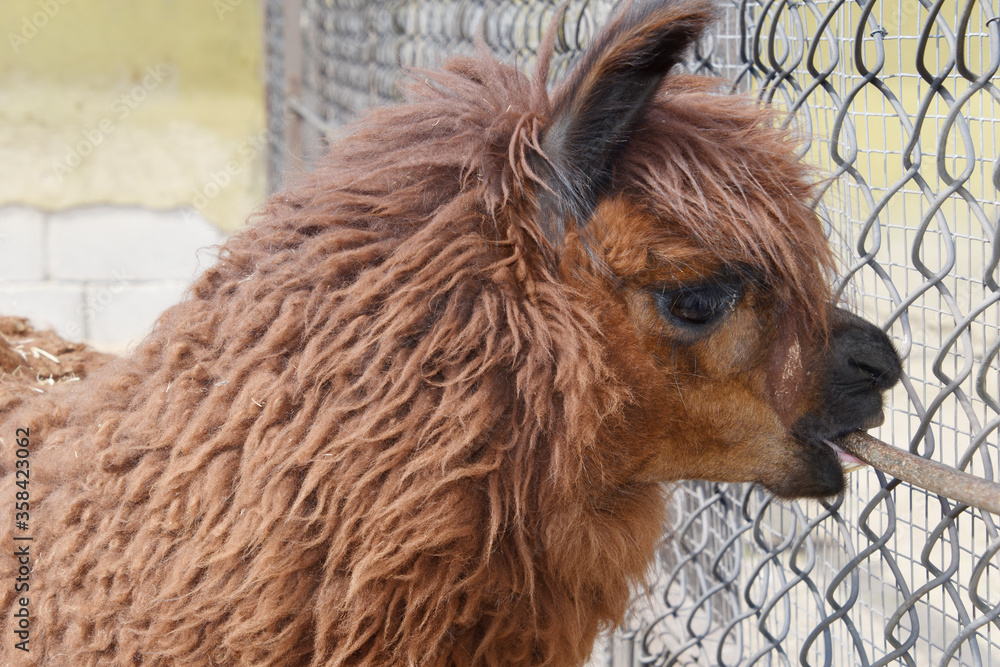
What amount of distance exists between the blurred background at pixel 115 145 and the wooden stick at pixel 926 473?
613 cm

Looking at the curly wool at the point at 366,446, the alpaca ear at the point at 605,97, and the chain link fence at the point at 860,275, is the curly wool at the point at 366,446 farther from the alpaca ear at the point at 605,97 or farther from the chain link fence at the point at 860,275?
the chain link fence at the point at 860,275

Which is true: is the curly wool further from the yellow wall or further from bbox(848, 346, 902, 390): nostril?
the yellow wall

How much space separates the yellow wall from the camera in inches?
279

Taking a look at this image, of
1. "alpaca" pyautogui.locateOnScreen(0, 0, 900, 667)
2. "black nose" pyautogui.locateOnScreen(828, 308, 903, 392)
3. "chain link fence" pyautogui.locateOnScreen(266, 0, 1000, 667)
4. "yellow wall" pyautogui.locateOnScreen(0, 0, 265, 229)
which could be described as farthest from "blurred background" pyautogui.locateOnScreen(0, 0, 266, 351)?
"black nose" pyautogui.locateOnScreen(828, 308, 903, 392)

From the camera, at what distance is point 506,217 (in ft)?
5.02

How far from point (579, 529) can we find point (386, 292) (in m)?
0.58

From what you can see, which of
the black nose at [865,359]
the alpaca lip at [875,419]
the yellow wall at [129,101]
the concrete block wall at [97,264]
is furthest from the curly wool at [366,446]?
the yellow wall at [129,101]

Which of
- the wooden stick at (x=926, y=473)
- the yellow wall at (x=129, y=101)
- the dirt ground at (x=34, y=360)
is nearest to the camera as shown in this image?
the wooden stick at (x=926, y=473)

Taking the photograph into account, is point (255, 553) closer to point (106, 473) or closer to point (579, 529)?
point (106, 473)

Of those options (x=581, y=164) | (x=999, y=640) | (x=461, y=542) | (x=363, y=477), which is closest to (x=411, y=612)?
(x=461, y=542)

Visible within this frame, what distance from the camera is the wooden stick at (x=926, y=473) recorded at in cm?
121

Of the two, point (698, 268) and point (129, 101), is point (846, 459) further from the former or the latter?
point (129, 101)

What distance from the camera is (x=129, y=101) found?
7258 mm

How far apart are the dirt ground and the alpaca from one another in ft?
0.95
